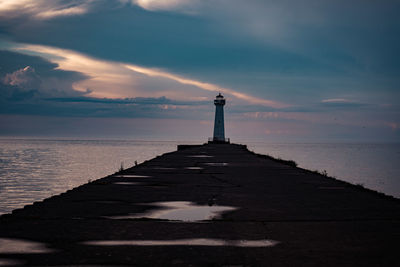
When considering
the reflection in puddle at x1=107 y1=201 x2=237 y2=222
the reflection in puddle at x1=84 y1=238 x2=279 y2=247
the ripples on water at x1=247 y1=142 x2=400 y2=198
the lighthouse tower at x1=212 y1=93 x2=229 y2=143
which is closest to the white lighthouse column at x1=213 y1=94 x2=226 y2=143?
the lighthouse tower at x1=212 y1=93 x2=229 y2=143

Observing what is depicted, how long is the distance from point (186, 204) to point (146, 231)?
2.32 meters

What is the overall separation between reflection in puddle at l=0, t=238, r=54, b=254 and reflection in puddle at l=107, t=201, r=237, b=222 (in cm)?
162

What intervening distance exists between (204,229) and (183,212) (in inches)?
53.9

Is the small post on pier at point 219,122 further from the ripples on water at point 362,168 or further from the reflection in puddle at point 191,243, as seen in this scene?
the reflection in puddle at point 191,243

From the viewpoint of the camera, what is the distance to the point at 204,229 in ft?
17.1

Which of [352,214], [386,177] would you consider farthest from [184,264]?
[386,177]

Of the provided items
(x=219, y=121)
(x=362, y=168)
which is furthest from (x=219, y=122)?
(x=362, y=168)

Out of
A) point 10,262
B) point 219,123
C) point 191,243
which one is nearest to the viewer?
point 10,262

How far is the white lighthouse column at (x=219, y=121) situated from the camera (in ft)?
221

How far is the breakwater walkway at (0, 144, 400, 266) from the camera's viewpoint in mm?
3914

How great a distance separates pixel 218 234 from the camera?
4934 millimetres

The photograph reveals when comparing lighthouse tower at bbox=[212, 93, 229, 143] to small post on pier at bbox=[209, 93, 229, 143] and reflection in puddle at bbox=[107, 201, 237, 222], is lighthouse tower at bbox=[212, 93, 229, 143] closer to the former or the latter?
small post on pier at bbox=[209, 93, 229, 143]

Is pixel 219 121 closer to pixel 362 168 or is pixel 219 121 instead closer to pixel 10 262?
pixel 362 168

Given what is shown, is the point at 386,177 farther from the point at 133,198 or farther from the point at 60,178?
the point at 133,198
